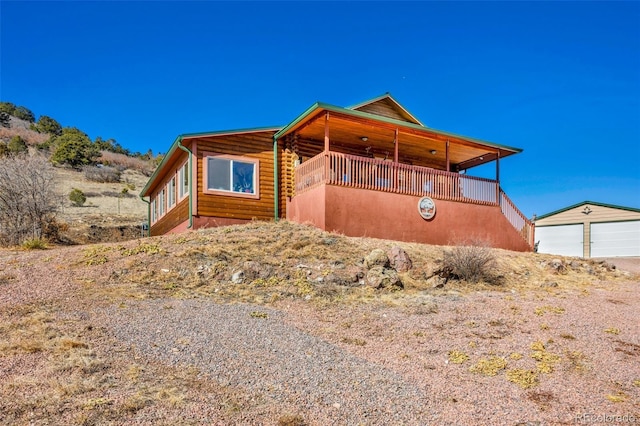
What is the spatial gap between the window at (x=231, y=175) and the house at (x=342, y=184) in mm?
32

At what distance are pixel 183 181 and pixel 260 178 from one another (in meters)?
2.66

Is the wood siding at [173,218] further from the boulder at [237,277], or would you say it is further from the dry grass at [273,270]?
the boulder at [237,277]

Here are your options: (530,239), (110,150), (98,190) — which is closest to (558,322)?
(530,239)

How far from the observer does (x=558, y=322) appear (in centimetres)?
659

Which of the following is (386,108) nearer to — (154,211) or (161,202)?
(161,202)

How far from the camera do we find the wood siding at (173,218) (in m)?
14.8

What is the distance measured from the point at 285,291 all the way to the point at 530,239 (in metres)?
11.6

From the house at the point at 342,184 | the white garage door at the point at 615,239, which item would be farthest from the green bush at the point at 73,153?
the white garage door at the point at 615,239

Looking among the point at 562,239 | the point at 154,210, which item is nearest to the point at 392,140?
the point at 154,210

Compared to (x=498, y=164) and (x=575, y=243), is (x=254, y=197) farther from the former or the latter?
(x=575, y=243)

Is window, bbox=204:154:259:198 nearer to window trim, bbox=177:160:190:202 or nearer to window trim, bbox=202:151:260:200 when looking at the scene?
window trim, bbox=202:151:260:200

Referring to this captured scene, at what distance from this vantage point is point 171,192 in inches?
693

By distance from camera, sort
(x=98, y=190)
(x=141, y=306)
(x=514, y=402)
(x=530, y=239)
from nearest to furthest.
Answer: (x=514, y=402)
(x=141, y=306)
(x=530, y=239)
(x=98, y=190)

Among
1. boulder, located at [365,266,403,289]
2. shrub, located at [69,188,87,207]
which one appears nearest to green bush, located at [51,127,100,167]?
shrub, located at [69,188,87,207]
